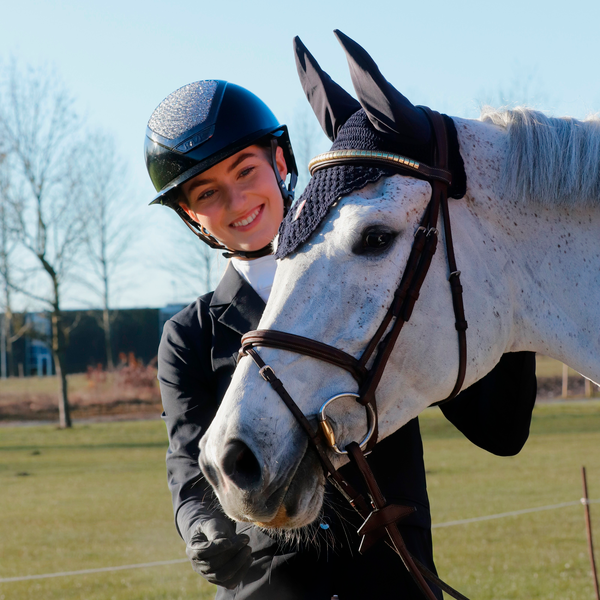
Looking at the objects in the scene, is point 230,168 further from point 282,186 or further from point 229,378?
point 229,378

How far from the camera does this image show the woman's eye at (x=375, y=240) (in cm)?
167

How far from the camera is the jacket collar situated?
2342mm

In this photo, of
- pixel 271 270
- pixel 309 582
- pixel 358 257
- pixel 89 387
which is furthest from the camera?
pixel 89 387

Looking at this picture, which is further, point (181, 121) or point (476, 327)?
point (181, 121)

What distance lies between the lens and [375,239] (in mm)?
1675

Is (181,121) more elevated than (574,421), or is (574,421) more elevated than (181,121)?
(181,121)

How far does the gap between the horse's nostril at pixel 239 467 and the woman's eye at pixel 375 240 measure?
57 centimetres

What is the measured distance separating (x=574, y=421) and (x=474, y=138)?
66.2ft

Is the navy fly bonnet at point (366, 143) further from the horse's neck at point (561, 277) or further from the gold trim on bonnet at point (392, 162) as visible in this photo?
the horse's neck at point (561, 277)

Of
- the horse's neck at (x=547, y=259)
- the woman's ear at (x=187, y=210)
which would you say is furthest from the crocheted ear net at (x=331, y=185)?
the woman's ear at (x=187, y=210)

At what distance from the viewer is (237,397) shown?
61.6 inches

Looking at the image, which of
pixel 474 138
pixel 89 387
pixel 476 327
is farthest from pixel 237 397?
pixel 89 387

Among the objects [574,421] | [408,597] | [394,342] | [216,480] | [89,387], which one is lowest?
[89,387]

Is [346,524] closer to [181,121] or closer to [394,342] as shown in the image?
[394,342]
